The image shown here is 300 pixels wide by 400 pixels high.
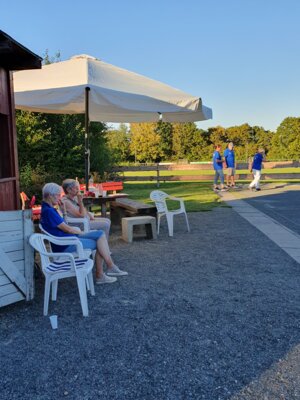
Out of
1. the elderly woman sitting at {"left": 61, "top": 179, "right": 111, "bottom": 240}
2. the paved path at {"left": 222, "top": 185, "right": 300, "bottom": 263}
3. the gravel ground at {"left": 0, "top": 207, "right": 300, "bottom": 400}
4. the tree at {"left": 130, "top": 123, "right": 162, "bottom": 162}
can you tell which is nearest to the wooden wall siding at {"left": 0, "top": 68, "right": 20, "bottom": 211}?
the elderly woman sitting at {"left": 61, "top": 179, "right": 111, "bottom": 240}

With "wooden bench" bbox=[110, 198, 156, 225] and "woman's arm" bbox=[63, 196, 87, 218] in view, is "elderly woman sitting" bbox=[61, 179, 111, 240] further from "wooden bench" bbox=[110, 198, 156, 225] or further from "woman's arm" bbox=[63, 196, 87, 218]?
"wooden bench" bbox=[110, 198, 156, 225]

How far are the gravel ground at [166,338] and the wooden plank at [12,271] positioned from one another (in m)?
0.27

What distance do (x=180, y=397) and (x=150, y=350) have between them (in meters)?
0.58

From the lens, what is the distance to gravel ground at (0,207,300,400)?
2420mm

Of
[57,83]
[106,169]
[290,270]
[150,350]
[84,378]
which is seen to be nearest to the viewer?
[84,378]

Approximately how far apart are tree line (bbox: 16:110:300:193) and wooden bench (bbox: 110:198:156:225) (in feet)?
13.6

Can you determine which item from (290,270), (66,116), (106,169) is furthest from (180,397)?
(106,169)

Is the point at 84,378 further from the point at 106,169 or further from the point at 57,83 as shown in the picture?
the point at 106,169

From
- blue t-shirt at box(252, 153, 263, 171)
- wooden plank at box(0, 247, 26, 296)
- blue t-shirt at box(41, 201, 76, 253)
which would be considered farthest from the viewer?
blue t-shirt at box(252, 153, 263, 171)

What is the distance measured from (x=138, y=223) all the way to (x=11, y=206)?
6.72ft

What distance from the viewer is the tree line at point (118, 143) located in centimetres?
1330

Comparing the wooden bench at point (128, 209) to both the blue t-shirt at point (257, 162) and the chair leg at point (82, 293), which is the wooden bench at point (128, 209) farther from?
the blue t-shirt at point (257, 162)

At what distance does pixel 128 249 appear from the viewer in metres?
6.04

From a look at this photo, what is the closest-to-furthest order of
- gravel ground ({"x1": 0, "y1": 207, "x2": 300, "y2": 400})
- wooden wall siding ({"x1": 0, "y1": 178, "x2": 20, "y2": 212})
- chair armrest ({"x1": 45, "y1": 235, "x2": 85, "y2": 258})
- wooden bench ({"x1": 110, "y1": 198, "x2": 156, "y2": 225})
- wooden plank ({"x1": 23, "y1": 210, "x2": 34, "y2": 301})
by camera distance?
1. gravel ground ({"x1": 0, "y1": 207, "x2": 300, "y2": 400})
2. wooden plank ({"x1": 23, "y1": 210, "x2": 34, "y2": 301})
3. chair armrest ({"x1": 45, "y1": 235, "x2": 85, "y2": 258})
4. wooden wall siding ({"x1": 0, "y1": 178, "x2": 20, "y2": 212})
5. wooden bench ({"x1": 110, "y1": 198, "x2": 156, "y2": 225})
